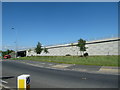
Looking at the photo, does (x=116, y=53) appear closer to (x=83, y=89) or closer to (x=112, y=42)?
(x=112, y=42)

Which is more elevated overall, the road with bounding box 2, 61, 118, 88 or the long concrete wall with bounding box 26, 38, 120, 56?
the long concrete wall with bounding box 26, 38, 120, 56

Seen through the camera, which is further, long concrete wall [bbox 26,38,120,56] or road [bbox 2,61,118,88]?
long concrete wall [bbox 26,38,120,56]

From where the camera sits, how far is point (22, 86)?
4074mm

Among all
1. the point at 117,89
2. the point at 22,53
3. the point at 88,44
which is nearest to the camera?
the point at 117,89

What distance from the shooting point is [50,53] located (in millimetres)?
55094

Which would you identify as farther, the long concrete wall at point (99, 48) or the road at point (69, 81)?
the long concrete wall at point (99, 48)

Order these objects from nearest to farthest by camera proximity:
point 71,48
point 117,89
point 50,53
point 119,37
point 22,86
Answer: point 22,86
point 117,89
point 119,37
point 71,48
point 50,53

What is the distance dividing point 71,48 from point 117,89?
3844 cm

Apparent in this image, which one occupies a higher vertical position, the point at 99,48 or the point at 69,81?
the point at 99,48

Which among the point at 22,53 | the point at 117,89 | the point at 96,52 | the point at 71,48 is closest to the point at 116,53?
the point at 96,52

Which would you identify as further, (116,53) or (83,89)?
(116,53)

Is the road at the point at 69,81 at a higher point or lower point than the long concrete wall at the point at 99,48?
lower

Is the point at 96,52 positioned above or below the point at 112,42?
below

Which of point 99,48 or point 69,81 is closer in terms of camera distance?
point 69,81
